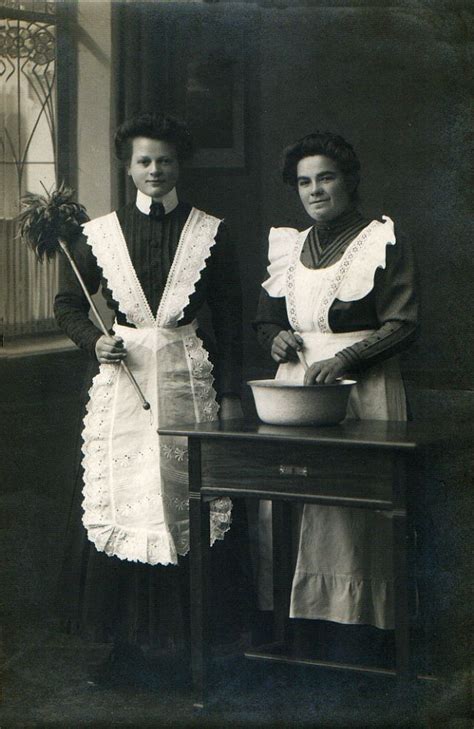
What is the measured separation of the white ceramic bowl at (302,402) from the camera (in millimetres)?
3014

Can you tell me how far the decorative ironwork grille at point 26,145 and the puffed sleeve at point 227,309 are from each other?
77 cm

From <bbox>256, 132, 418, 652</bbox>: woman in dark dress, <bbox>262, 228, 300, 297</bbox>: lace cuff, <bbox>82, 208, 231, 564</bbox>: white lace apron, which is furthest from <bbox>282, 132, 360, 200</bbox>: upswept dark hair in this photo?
<bbox>82, 208, 231, 564</bbox>: white lace apron

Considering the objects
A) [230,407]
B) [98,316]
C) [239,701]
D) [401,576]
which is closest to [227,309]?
[230,407]

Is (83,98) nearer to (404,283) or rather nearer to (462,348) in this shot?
(404,283)

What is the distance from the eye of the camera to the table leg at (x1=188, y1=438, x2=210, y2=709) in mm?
3098

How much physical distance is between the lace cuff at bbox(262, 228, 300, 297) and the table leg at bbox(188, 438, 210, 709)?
2.30 ft

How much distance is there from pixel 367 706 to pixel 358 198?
166cm

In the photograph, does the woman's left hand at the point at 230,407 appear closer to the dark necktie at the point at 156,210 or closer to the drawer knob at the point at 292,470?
the drawer knob at the point at 292,470

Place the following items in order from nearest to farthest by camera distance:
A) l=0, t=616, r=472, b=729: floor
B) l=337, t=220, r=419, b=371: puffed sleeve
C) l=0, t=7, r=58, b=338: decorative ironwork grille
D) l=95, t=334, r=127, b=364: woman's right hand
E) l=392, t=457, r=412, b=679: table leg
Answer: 1. l=392, t=457, r=412, b=679: table leg
2. l=0, t=616, r=472, b=729: floor
3. l=337, t=220, r=419, b=371: puffed sleeve
4. l=95, t=334, r=127, b=364: woman's right hand
5. l=0, t=7, r=58, b=338: decorative ironwork grille

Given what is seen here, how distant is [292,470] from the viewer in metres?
2.97

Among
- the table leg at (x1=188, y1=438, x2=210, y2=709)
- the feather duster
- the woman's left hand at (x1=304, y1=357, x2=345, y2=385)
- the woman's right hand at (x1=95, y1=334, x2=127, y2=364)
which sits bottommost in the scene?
the table leg at (x1=188, y1=438, x2=210, y2=709)

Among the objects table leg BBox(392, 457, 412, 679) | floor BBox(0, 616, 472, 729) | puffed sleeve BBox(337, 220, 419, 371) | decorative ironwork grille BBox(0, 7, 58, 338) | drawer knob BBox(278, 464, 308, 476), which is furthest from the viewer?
decorative ironwork grille BBox(0, 7, 58, 338)

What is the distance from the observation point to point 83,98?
384 cm

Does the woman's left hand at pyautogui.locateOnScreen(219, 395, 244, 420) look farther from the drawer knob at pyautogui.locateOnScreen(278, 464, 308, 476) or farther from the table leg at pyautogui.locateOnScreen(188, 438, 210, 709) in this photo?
the drawer knob at pyautogui.locateOnScreen(278, 464, 308, 476)
